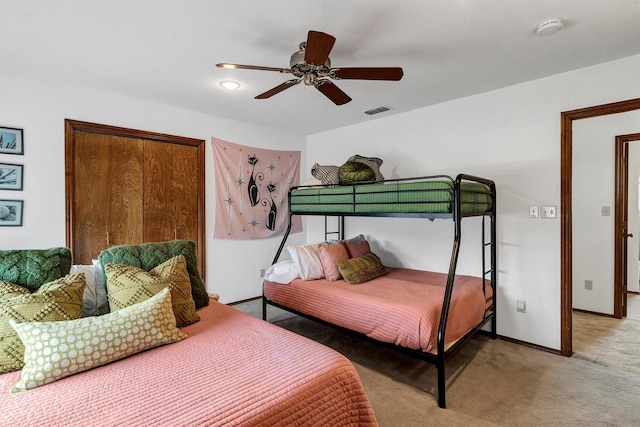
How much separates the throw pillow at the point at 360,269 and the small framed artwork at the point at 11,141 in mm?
2936

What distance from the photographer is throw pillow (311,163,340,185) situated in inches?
120

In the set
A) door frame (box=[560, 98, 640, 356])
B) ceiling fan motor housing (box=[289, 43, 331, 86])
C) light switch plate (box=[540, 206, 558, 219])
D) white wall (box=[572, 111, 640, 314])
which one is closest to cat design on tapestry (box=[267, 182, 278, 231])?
ceiling fan motor housing (box=[289, 43, 331, 86])

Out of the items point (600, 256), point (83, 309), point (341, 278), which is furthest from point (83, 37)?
point (600, 256)

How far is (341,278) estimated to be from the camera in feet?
9.84

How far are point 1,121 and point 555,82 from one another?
4.61 meters

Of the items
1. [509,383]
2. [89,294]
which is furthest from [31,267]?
[509,383]

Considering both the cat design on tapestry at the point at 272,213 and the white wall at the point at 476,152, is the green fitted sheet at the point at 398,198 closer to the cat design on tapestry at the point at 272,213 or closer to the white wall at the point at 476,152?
the white wall at the point at 476,152

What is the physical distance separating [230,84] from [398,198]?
5.93 ft

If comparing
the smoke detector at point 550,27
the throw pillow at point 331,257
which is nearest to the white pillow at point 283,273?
the throw pillow at point 331,257

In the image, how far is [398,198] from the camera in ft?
7.71

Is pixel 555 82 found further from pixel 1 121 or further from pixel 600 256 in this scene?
pixel 1 121

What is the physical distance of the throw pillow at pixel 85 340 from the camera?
1.19 meters

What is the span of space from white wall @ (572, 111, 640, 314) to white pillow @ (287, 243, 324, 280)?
3184 millimetres

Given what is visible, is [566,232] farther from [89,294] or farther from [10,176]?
[10,176]
